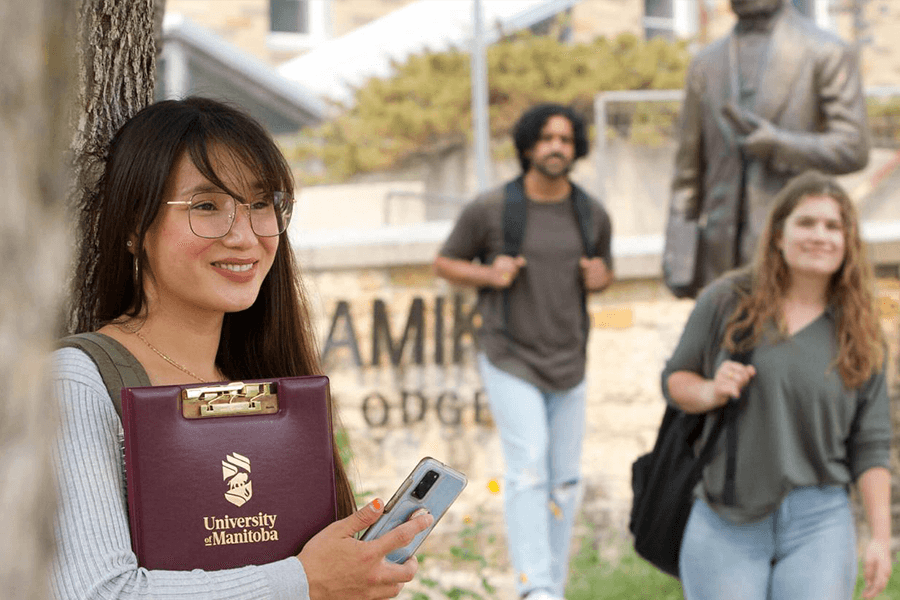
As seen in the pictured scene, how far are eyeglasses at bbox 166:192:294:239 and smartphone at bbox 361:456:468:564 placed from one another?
41cm

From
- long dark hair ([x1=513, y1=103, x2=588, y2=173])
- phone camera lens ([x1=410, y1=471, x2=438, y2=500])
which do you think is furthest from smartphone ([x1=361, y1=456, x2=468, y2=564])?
long dark hair ([x1=513, y1=103, x2=588, y2=173])

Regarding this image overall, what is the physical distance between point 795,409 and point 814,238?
0.47 metres

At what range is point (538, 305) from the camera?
17.4 ft

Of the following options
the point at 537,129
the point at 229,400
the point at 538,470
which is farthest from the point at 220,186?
the point at 537,129

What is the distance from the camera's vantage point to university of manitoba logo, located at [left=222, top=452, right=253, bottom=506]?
163 centimetres

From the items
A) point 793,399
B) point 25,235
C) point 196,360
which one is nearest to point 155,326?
point 196,360

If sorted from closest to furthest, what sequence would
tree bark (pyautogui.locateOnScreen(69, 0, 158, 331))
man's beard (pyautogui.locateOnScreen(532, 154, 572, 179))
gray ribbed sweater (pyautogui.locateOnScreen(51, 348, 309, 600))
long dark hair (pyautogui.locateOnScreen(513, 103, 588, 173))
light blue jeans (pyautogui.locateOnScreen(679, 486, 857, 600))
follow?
gray ribbed sweater (pyautogui.locateOnScreen(51, 348, 309, 600)), tree bark (pyautogui.locateOnScreen(69, 0, 158, 331)), light blue jeans (pyautogui.locateOnScreen(679, 486, 857, 600)), man's beard (pyautogui.locateOnScreen(532, 154, 572, 179)), long dark hair (pyautogui.locateOnScreen(513, 103, 588, 173))

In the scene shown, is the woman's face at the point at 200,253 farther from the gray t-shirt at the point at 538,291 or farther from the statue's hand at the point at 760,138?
the gray t-shirt at the point at 538,291

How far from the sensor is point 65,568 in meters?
1.51

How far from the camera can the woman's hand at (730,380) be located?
322 cm

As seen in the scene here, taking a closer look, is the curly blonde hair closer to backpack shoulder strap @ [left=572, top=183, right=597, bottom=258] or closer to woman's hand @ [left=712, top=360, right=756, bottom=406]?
woman's hand @ [left=712, top=360, right=756, bottom=406]

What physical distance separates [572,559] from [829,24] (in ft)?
35.1

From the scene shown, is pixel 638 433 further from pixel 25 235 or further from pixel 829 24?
pixel 829 24

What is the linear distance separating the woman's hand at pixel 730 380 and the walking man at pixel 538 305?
1.87 meters
